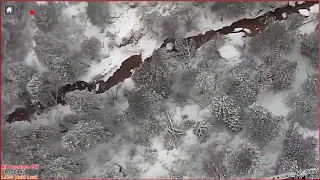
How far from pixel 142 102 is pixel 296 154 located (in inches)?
629

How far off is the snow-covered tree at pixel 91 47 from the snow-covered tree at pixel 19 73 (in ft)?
22.4

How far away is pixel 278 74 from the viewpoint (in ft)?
130

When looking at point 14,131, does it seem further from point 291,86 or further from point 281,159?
point 291,86

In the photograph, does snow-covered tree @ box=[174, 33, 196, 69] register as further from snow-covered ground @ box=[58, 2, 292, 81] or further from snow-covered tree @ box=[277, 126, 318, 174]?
snow-covered tree @ box=[277, 126, 318, 174]

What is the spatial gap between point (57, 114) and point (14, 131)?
6170 mm

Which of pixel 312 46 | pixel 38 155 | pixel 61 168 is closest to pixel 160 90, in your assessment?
pixel 61 168

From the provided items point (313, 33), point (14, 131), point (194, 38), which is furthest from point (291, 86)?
point (14, 131)

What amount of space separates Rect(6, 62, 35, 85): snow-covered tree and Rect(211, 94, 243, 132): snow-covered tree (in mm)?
21629

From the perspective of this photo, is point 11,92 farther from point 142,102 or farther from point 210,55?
point 210,55

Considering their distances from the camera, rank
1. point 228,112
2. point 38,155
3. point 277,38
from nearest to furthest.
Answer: point 38,155 → point 228,112 → point 277,38

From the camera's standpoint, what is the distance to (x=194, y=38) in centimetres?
4719

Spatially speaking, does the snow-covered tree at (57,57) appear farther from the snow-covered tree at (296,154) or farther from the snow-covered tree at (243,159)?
the snow-covered tree at (296,154)

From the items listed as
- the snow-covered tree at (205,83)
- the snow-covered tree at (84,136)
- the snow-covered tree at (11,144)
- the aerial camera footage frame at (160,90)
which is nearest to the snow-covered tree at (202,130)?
the aerial camera footage frame at (160,90)

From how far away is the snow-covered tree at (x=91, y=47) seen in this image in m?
44.8
